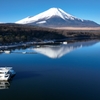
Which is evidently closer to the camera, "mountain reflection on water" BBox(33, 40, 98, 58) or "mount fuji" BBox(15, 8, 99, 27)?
"mountain reflection on water" BBox(33, 40, 98, 58)

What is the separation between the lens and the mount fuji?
82.1m

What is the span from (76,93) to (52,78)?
1.74m

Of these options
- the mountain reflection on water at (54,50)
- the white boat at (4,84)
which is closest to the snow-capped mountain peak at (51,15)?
the mountain reflection on water at (54,50)

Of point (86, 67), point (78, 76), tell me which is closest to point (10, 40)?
point (86, 67)

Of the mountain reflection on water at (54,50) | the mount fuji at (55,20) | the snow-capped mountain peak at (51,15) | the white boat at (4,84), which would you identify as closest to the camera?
the white boat at (4,84)

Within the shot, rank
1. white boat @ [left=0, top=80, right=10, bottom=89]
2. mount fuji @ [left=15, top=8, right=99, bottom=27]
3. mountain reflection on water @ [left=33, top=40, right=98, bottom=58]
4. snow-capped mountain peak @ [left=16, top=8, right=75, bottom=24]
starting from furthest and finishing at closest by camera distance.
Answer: snow-capped mountain peak @ [left=16, top=8, right=75, bottom=24] < mount fuji @ [left=15, top=8, right=99, bottom=27] < mountain reflection on water @ [left=33, top=40, right=98, bottom=58] < white boat @ [left=0, top=80, right=10, bottom=89]

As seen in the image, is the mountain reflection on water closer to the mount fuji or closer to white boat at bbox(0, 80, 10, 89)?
white boat at bbox(0, 80, 10, 89)

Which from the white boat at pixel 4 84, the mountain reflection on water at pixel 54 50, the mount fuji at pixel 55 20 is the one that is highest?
the mount fuji at pixel 55 20

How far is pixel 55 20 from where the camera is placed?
8750cm

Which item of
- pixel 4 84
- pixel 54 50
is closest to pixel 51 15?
pixel 54 50

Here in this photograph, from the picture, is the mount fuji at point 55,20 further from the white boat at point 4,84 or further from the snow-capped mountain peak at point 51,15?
the white boat at point 4,84

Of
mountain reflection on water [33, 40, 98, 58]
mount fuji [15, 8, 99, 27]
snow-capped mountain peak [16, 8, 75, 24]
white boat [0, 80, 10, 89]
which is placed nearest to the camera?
white boat [0, 80, 10, 89]

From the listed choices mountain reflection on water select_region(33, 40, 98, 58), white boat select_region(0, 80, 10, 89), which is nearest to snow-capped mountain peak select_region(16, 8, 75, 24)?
mountain reflection on water select_region(33, 40, 98, 58)

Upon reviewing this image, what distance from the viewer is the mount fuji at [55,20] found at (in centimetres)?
8212
